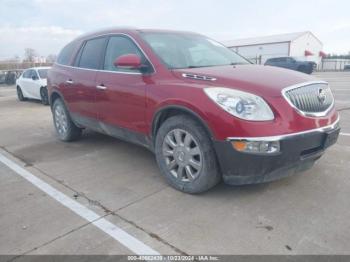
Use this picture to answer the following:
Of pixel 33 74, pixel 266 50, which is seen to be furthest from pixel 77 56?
pixel 266 50

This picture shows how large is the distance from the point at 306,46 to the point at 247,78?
174 feet

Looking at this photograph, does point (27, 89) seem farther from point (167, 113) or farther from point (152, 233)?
point (152, 233)

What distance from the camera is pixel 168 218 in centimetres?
293

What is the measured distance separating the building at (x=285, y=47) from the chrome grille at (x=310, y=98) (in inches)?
1723

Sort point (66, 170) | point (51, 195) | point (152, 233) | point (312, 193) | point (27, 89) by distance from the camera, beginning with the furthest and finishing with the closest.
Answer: point (27, 89)
point (66, 170)
point (51, 195)
point (312, 193)
point (152, 233)

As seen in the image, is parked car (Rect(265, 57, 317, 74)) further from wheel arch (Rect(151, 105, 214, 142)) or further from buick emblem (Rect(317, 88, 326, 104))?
wheel arch (Rect(151, 105, 214, 142))

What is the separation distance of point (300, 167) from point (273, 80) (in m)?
0.88

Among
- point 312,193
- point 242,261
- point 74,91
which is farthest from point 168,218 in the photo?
point 74,91

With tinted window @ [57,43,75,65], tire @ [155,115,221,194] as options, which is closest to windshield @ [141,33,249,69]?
tire @ [155,115,221,194]

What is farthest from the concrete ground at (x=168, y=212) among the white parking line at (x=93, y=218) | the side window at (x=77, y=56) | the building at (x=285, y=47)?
the building at (x=285, y=47)

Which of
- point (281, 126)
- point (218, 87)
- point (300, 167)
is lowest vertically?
point (300, 167)

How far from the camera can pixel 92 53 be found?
4766 millimetres

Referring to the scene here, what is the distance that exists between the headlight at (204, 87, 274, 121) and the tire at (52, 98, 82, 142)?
332 cm

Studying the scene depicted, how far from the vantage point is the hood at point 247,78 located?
2.96 metres
